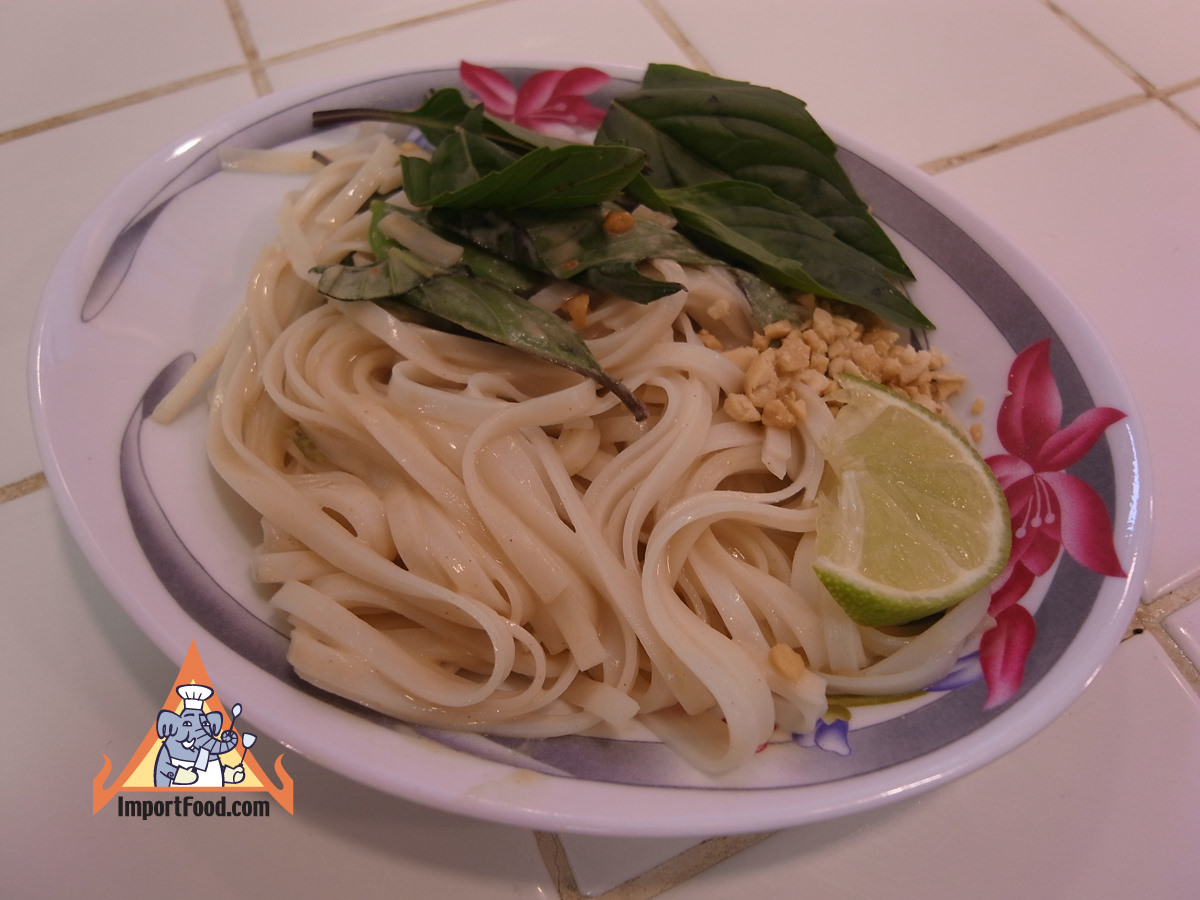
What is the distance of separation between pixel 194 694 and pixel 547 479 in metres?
0.61

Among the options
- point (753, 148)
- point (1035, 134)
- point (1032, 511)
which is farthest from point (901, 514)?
point (1035, 134)

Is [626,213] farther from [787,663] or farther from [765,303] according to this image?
[787,663]

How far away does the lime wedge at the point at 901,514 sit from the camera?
1127 mm

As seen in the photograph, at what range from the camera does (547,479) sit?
51.1 inches

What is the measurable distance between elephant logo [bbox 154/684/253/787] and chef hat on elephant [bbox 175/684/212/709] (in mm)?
10

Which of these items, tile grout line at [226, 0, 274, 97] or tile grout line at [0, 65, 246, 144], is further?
tile grout line at [226, 0, 274, 97]

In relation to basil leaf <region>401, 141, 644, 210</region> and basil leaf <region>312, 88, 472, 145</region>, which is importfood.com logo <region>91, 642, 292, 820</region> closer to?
basil leaf <region>401, 141, 644, 210</region>

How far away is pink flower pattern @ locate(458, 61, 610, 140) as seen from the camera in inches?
68.5

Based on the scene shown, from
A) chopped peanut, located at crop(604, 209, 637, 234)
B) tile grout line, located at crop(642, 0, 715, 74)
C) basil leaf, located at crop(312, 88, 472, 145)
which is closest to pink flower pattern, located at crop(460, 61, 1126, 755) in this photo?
chopped peanut, located at crop(604, 209, 637, 234)

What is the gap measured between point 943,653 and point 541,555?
65cm

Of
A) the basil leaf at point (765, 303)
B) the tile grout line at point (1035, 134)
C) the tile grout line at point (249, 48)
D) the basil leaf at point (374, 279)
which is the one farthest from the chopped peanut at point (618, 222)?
the tile grout line at point (249, 48)

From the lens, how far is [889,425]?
4.24 feet

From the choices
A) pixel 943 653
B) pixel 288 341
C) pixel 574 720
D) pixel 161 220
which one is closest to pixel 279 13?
pixel 161 220

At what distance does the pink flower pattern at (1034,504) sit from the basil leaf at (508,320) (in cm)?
69
